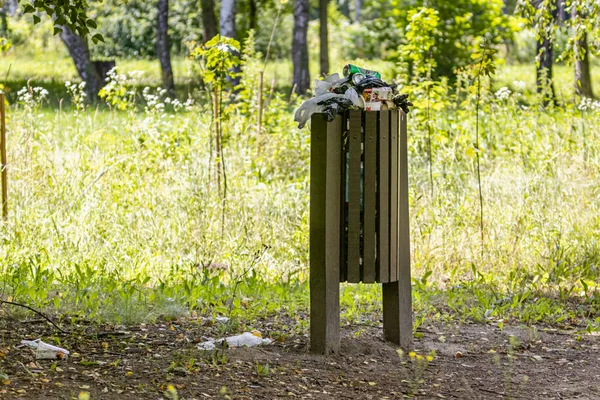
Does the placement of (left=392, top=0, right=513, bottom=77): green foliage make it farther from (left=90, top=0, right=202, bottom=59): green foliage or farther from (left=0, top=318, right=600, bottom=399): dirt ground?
(left=0, top=318, right=600, bottom=399): dirt ground

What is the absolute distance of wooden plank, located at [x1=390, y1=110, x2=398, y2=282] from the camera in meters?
4.64

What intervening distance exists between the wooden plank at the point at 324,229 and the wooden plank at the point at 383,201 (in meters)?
0.23

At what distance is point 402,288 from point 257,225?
2.95m

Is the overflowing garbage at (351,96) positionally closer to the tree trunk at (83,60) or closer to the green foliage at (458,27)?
the tree trunk at (83,60)

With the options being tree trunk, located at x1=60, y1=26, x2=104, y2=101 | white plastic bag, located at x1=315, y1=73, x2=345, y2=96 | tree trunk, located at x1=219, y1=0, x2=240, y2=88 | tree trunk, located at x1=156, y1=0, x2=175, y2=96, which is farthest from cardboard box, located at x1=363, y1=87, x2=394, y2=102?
tree trunk, located at x1=156, y1=0, x2=175, y2=96

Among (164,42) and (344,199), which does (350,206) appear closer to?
(344,199)

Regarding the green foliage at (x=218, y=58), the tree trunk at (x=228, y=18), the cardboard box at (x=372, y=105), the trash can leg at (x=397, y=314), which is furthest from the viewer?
the tree trunk at (x=228, y=18)

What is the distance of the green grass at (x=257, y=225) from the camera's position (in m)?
5.89

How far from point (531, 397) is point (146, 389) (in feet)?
6.47

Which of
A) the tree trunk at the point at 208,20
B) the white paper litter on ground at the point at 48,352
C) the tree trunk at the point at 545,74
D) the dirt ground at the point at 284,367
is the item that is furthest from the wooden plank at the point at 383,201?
the tree trunk at the point at 208,20

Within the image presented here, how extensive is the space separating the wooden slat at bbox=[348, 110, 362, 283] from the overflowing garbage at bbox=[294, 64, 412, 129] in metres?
0.09

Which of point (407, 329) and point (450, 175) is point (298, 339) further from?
point (450, 175)

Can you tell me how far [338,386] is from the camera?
4281 mm

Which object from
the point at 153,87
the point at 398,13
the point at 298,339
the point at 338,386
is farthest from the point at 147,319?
the point at 153,87
